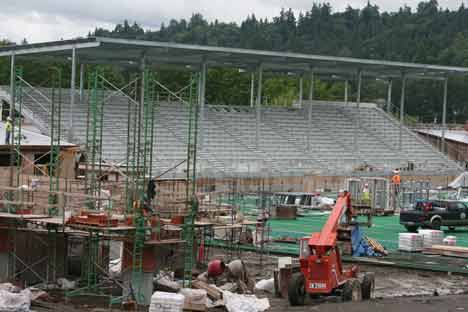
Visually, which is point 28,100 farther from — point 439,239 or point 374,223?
point 439,239

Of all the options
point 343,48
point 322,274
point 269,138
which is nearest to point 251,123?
point 269,138

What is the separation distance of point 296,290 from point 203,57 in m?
31.8

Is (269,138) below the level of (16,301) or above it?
above

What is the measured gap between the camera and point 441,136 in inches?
2768

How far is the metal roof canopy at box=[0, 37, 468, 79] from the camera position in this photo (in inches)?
1870

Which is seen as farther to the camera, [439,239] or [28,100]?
[28,100]

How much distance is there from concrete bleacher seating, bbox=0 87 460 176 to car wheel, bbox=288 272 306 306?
23856 millimetres

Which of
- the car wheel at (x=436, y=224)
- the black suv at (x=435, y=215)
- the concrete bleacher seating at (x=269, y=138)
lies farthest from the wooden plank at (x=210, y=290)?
the concrete bleacher seating at (x=269, y=138)

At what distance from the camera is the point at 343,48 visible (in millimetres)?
169500

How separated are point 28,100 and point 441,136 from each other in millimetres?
30448

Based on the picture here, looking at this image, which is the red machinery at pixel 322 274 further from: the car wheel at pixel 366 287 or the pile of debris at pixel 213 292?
the pile of debris at pixel 213 292

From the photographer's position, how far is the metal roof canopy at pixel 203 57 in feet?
156

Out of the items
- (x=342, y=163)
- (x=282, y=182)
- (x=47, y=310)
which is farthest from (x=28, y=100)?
(x=47, y=310)

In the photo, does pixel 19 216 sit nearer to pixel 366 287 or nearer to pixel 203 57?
pixel 366 287
